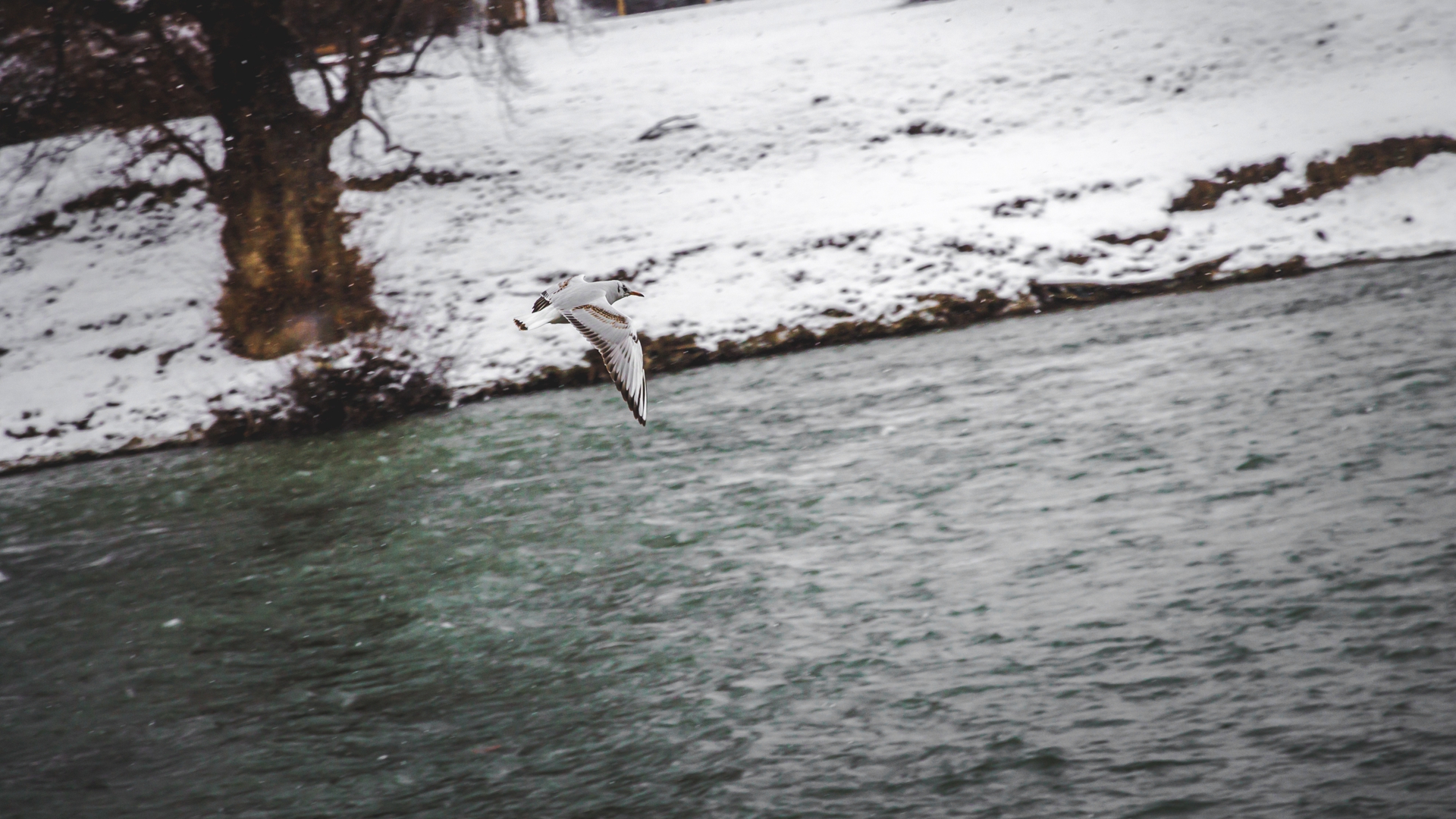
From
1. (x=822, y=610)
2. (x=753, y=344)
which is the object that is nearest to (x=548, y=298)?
(x=822, y=610)

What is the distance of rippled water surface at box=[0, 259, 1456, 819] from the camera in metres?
4.78

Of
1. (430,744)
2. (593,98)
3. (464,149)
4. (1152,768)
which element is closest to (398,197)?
(464,149)

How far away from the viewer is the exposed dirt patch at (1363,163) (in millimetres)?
15703

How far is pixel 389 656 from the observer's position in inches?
259

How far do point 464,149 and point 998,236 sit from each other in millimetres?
8963

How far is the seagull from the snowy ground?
792 centimetres

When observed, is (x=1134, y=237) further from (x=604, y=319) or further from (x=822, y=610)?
(x=604, y=319)

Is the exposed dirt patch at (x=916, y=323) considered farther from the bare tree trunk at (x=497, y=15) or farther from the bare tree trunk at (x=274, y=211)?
the bare tree trunk at (x=497, y=15)

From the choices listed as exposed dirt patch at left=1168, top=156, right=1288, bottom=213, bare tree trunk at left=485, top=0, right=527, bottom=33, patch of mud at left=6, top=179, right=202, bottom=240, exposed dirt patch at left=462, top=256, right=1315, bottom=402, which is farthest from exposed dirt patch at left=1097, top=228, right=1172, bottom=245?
patch of mud at left=6, top=179, right=202, bottom=240

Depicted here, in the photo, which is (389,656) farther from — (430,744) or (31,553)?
(31,553)

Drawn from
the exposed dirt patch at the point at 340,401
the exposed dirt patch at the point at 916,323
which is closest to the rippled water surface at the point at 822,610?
the exposed dirt patch at the point at 340,401

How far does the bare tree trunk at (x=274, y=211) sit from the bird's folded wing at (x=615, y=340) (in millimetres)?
9359

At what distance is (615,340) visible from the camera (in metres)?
6.48

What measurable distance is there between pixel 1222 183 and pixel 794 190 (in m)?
5.63
